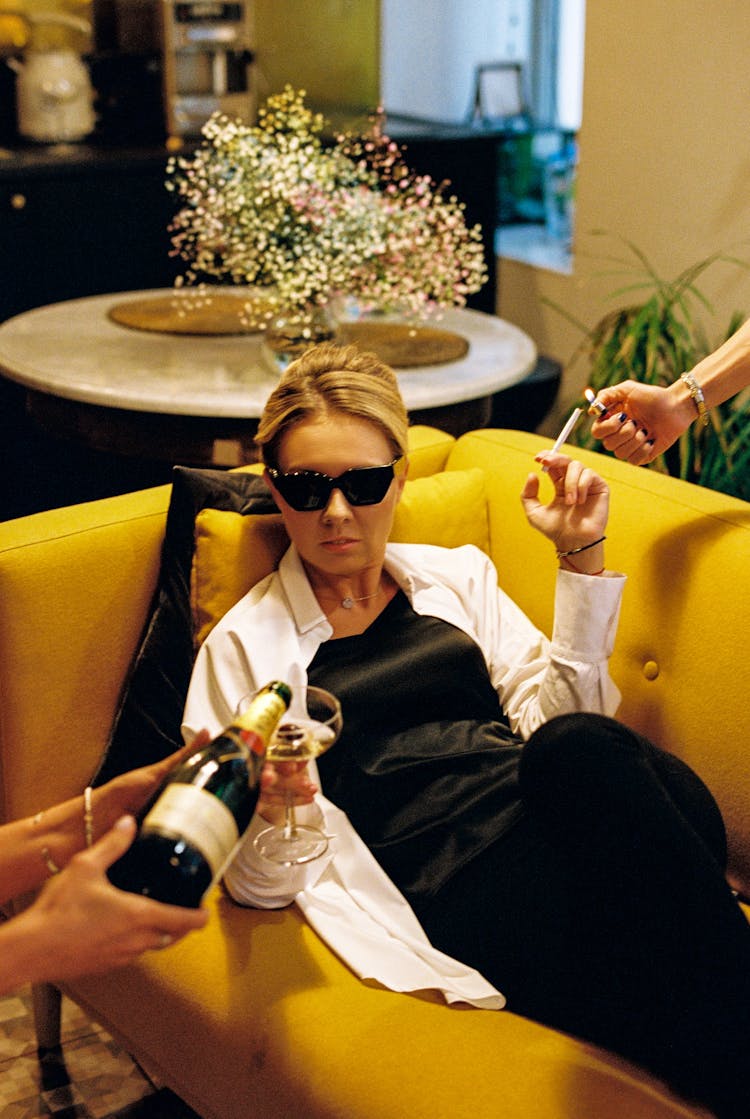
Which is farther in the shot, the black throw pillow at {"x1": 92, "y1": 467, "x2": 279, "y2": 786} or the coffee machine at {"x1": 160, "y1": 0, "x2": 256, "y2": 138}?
the coffee machine at {"x1": 160, "y1": 0, "x2": 256, "y2": 138}

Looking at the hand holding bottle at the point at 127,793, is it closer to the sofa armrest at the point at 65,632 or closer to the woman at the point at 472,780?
the woman at the point at 472,780

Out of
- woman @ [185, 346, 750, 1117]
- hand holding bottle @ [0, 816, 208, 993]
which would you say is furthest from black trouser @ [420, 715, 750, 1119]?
hand holding bottle @ [0, 816, 208, 993]

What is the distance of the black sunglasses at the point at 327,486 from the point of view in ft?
5.71

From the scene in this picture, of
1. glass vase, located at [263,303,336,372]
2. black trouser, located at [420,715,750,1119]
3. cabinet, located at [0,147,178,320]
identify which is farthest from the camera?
cabinet, located at [0,147,178,320]

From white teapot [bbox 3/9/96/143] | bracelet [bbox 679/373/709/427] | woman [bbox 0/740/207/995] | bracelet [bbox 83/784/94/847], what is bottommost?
bracelet [bbox 83/784/94/847]

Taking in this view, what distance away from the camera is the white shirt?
1.63 m

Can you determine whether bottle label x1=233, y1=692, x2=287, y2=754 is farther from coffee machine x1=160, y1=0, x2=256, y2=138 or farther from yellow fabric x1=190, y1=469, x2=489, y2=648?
coffee machine x1=160, y1=0, x2=256, y2=138

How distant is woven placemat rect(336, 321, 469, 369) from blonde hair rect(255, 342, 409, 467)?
92cm

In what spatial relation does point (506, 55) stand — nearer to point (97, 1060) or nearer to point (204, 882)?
point (97, 1060)

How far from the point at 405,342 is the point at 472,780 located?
1.49m

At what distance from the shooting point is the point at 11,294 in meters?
3.99

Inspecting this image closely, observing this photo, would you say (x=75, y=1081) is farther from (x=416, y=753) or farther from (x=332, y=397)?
(x=332, y=397)

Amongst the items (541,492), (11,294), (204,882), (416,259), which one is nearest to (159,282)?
(11,294)

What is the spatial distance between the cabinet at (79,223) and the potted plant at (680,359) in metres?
1.61
